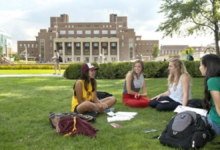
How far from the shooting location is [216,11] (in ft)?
72.9

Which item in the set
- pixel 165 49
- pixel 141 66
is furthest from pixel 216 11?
pixel 165 49

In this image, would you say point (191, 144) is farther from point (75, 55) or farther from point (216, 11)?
point (75, 55)

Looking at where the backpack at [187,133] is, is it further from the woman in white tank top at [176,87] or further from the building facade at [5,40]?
the building facade at [5,40]

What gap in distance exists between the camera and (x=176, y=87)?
20.8ft

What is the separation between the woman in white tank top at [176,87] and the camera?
19.6 ft

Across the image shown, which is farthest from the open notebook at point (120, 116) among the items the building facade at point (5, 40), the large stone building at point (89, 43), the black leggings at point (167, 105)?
the building facade at point (5, 40)

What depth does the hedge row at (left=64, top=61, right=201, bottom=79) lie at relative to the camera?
16.3 meters

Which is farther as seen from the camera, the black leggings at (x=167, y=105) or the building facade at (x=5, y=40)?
Answer: the building facade at (x=5, y=40)

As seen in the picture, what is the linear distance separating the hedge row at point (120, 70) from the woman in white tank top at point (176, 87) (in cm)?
1004

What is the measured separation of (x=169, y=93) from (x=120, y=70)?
10031 millimetres

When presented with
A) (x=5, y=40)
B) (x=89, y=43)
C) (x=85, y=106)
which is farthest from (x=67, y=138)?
(x=5, y=40)

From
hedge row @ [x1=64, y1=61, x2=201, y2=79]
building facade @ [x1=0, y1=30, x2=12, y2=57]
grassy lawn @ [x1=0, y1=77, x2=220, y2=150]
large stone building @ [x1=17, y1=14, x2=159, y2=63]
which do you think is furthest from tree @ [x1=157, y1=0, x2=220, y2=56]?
building facade @ [x1=0, y1=30, x2=12, y2=57]

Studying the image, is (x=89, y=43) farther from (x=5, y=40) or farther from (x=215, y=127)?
(x=215, y=127)

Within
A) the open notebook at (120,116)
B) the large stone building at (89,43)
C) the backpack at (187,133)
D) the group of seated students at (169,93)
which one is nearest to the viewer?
the backpack at (187,133)
